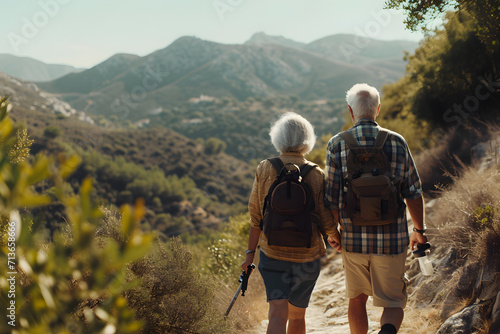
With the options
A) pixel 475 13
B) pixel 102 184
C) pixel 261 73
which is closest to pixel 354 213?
pixel 475 13

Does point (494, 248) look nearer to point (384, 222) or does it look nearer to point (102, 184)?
point (384, 222)

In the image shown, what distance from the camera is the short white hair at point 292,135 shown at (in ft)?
8.91

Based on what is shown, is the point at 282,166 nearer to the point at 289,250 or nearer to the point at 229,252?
the point at 289,250

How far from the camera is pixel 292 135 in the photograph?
2.72m

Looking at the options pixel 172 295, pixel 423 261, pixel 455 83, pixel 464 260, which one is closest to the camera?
pixel 423 261

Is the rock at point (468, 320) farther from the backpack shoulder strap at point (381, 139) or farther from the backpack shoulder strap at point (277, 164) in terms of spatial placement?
the backpack shoulder strap at point (277, 164)

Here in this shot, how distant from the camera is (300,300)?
266cm

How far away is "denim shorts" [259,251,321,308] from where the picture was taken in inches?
102

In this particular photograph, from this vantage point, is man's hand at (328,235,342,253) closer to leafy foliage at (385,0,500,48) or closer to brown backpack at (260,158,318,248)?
brown backpack at (260,158,318,248)

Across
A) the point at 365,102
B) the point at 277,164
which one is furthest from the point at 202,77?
the point at 277,164

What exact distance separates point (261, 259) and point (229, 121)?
102 m

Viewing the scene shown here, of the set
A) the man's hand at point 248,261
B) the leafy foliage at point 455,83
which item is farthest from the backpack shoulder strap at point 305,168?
the leafy foliage at point 455,83

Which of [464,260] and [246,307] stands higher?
[464,260]

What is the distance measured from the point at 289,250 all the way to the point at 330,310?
9.68ft
